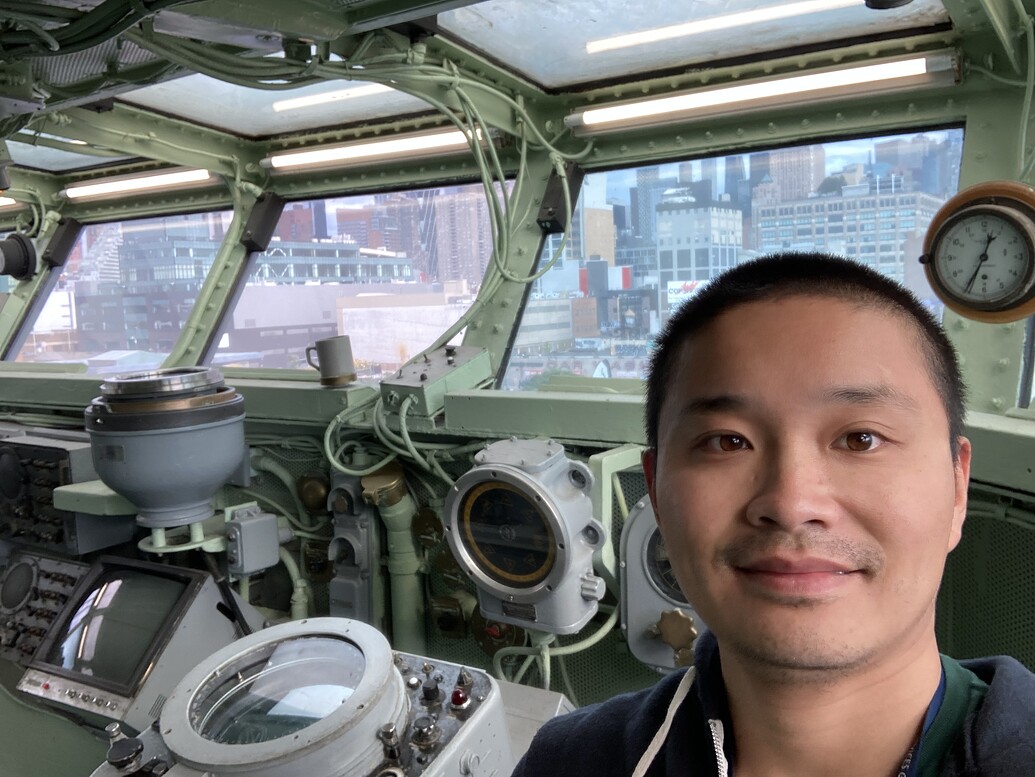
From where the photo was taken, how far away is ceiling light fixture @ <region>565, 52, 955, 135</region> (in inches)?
94.0

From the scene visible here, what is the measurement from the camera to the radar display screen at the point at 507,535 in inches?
81.5

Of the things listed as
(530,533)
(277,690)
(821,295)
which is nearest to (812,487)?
(821,295)

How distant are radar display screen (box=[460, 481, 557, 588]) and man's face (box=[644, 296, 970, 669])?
1.31 meters

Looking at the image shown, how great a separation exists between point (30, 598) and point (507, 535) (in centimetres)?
222

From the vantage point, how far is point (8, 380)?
4086 mm

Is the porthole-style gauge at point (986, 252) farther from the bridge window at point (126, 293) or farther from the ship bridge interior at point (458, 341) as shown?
the bridge window at point (126, 293)

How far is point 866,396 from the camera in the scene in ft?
2.30

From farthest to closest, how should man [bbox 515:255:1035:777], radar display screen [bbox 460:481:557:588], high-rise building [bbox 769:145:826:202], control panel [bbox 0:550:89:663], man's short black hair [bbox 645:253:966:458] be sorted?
1. control panel [bbox 0:550:89:663]
2. high-rise building [bbox 769:145:826:202]
3. radar display screen [bbox 460:481:557:588]
4. man's short black hair [bbox 645:253:966:458]
5. man [bbox 515:255:1035:777]

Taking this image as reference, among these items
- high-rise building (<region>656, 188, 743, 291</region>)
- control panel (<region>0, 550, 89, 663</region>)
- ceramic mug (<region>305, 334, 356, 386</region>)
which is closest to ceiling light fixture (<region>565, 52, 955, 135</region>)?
high-rise building (<region>656, 188, 743, 291</region>)

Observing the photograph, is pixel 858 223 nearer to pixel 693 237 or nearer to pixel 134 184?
pixel 693 237

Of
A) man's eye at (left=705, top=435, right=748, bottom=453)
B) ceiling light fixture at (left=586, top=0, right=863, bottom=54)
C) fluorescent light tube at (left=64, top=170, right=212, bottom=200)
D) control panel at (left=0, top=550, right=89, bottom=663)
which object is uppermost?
ceiling light fixture at (left=586, top=0, right=863, bottom=54)

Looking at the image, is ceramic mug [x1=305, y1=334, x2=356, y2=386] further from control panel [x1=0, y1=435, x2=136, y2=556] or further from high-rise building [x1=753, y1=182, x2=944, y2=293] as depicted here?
high-rise building [x1=753, y1=182, x2=944, y2=293]

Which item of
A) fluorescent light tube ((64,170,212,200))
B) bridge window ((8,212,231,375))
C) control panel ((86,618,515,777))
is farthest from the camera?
bridge window ((8,212,231,375))

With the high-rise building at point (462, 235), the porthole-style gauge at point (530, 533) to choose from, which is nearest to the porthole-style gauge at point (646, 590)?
the porthole-style gauge at point (530, 533)
